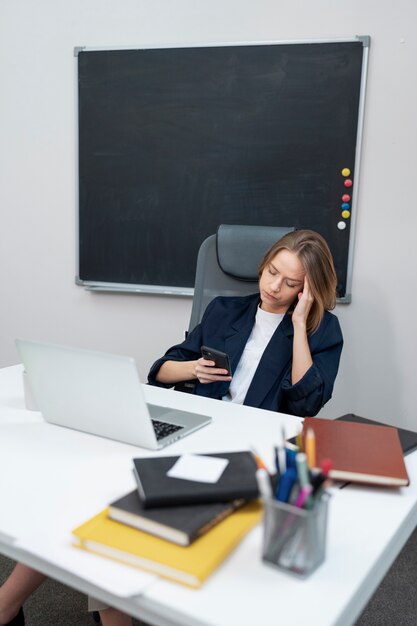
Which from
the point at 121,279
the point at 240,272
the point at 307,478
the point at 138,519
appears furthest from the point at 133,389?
the point at 121,279

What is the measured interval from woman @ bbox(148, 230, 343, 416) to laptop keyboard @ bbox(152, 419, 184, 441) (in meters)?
0.41

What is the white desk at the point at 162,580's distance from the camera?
752mm

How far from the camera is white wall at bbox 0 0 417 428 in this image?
2527mm

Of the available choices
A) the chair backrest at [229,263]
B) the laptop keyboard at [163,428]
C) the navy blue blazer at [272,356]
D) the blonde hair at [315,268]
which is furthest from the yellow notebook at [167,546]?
the chair backrest at [229,263]

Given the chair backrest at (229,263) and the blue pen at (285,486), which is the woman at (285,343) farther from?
the blue pen at (285,486)

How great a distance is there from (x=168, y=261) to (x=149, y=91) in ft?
2.65

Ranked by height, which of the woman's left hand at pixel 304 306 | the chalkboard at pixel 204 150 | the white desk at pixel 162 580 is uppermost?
the chalkboard at pixel 204 150

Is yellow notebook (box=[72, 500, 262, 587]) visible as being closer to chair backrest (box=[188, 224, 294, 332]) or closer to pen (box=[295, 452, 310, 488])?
pen (box=[295, 452, 310, 488])

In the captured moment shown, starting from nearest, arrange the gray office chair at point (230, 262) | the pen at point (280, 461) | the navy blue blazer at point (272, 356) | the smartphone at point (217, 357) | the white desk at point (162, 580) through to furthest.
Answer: the white desk at point (162, 580), the pen at point (280, 461), the smartphone at point (217, 357), the navy blue blazer at point (272, 356), the gray office chair at point (230, 262)

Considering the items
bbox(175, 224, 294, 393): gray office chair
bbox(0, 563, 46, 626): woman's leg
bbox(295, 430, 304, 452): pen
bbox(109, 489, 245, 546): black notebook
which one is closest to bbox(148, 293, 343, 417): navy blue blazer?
bbox(175, 224, 294, 393): gray office chair

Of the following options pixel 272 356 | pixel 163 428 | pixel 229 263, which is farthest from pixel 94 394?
pixel 229 263

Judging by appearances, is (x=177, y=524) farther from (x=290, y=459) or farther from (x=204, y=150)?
(x=204, y=150)

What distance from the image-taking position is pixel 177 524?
0.85 metres

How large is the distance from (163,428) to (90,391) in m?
0.22
